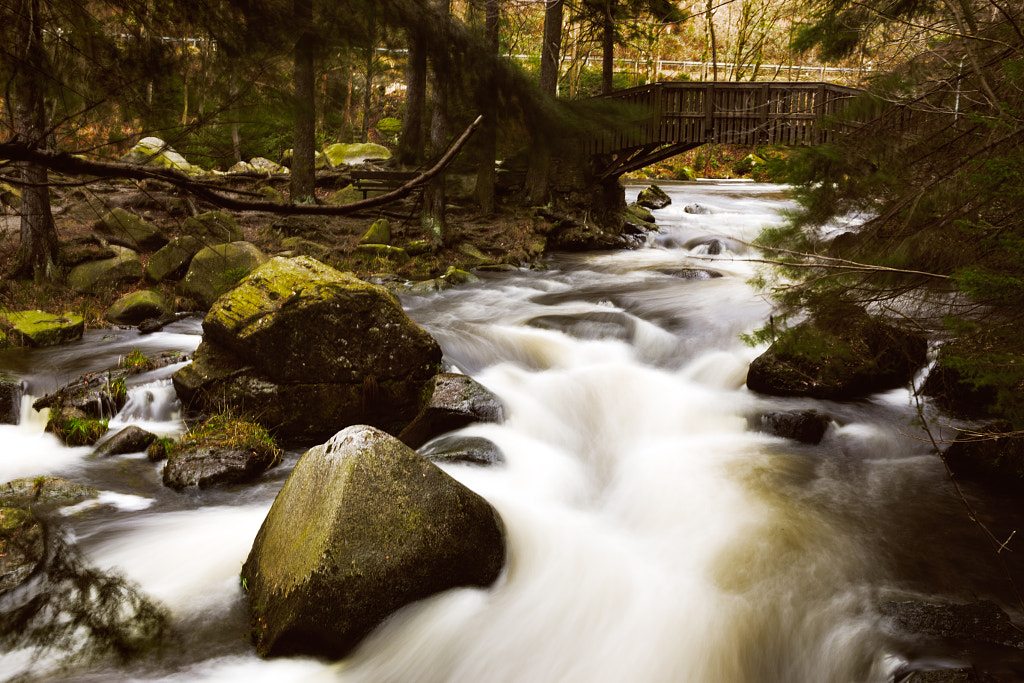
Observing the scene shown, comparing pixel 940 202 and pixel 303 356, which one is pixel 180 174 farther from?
pixel 303 356

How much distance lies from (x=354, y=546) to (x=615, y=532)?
103 inches

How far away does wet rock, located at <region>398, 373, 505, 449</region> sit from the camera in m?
7.03

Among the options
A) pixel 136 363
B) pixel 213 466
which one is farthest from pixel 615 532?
pixel 136 363

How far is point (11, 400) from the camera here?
24.1 feet

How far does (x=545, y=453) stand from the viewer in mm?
7152

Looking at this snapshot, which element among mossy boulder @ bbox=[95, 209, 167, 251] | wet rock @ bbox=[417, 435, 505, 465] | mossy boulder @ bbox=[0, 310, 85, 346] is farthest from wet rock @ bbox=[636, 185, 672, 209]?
wet rock @ bbox=[417, 435, 505, 465]

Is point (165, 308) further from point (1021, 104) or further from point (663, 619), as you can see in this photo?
point (1021, 104)

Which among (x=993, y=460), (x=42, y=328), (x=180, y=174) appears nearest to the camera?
(x=180, y=174)

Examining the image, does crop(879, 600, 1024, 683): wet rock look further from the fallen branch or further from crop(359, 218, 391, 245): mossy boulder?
crop(359, 218, 391, 245): mossy boulder

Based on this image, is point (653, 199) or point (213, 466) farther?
point (653, 199)

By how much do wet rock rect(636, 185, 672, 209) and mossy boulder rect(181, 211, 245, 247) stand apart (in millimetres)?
14142

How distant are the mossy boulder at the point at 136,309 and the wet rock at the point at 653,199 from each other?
16.6m

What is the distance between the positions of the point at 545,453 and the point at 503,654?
2.87 m

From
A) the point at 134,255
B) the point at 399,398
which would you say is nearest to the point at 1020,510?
the point at 399,398
